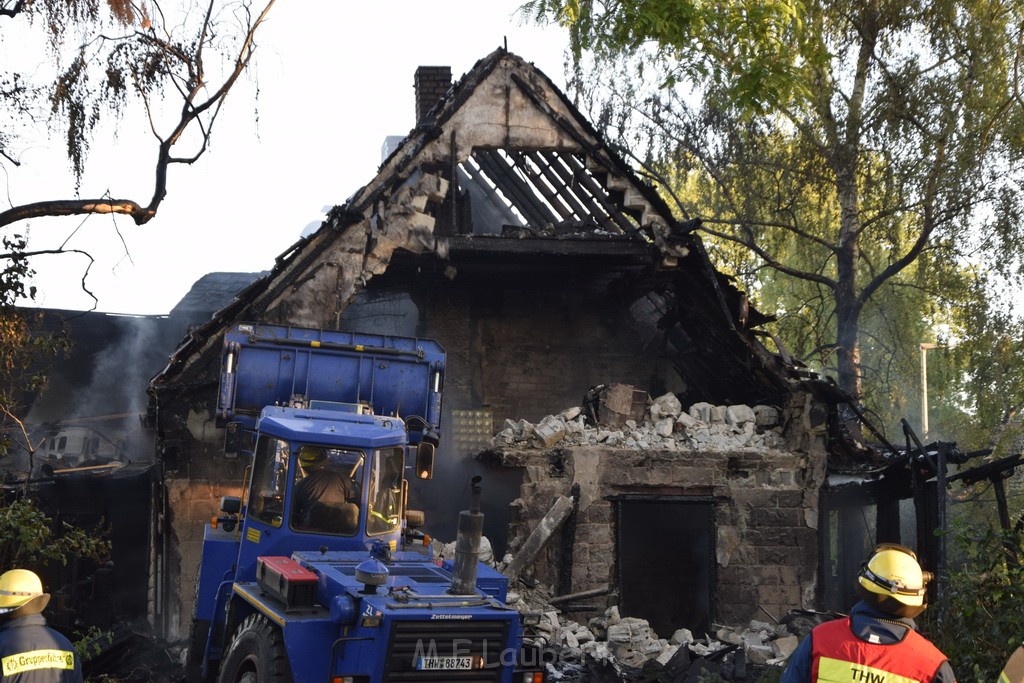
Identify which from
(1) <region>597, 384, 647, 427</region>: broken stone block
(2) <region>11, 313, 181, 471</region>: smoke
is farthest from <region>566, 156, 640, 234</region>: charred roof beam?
(2) <region>11, 313, 181, 471</region>: smoke

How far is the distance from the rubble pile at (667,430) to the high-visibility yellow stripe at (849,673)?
9522 mm

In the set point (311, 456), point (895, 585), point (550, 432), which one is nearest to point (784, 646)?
point (550, 432)

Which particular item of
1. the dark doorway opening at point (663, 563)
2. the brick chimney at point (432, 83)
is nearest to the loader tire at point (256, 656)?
the dark doorway opening at point (663, 563)

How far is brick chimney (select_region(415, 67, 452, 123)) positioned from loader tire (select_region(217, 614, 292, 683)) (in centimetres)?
1280

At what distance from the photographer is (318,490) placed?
26.8 ft

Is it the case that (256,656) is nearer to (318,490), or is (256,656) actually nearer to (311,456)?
(318,490)

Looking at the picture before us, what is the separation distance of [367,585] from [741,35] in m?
8.06

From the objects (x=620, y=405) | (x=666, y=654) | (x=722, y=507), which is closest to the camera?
(x=666, y=654)

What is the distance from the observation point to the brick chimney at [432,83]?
18859 mm

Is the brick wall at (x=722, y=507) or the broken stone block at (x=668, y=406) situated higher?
the broken stone block at (x=668, y=406)

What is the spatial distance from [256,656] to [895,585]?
4.44m

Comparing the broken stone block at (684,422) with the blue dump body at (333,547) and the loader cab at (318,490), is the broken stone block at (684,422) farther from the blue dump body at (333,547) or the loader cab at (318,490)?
the loader cab at (318,490)

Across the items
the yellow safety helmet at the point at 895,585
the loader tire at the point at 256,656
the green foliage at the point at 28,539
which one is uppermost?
the yellow safety helmet at the point at 895,585

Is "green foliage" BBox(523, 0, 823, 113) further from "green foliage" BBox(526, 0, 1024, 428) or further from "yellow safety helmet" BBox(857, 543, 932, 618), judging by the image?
"yellow safety helmet" BBox(857, 543, 932, 618)
